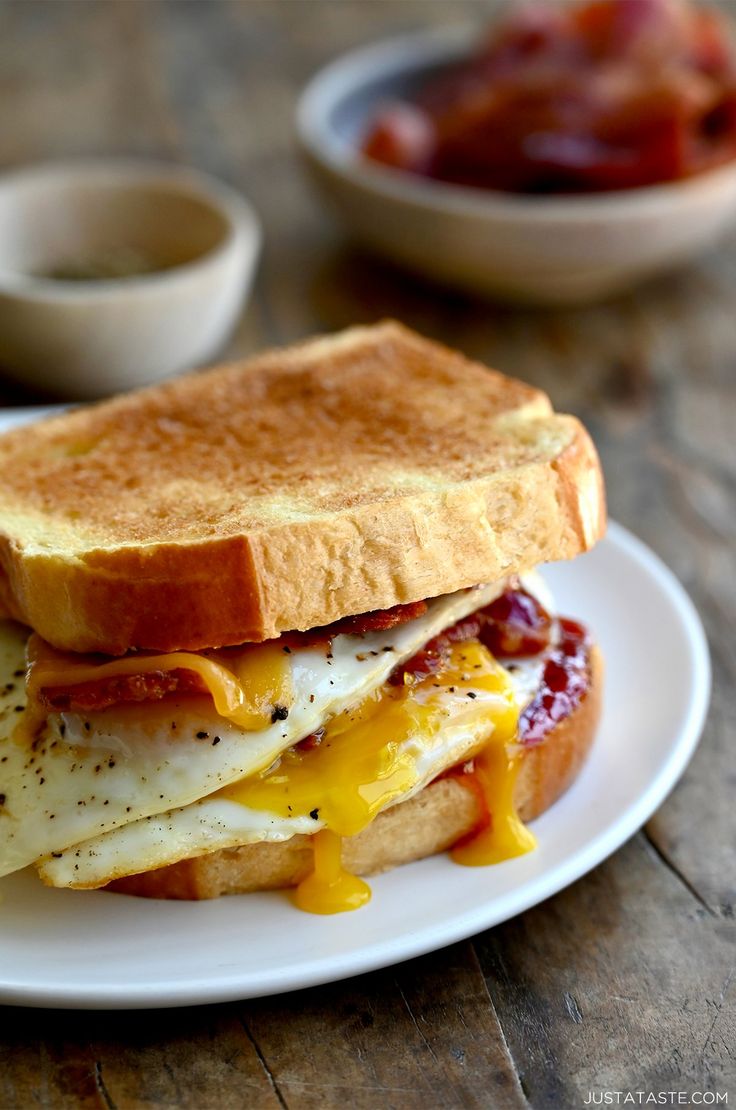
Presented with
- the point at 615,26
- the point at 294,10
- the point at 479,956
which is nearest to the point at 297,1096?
the point at 479,956

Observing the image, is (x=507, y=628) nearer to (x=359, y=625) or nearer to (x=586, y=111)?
(x=359, y=625)

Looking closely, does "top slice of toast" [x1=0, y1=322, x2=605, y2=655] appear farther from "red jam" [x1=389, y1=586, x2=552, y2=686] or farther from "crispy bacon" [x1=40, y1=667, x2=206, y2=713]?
"red jam" [x1=389, y1=586, x2=552, y2=686]

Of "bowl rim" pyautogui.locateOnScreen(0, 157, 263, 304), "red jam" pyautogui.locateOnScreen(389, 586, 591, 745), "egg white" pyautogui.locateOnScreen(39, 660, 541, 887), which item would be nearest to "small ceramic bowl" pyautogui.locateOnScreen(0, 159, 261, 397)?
"bowl rim" pyautogui.locateOnScreen(0, 157, 263, 304)

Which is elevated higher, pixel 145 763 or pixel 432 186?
pixel 145 763

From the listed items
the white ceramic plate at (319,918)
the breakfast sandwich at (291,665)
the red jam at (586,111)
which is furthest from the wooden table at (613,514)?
the red jam at (586,111)

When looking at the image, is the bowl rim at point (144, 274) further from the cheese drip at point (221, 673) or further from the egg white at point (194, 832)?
the egg white at point (194, 832)

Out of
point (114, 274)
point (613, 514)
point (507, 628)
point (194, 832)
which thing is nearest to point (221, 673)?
point (194, 832)
